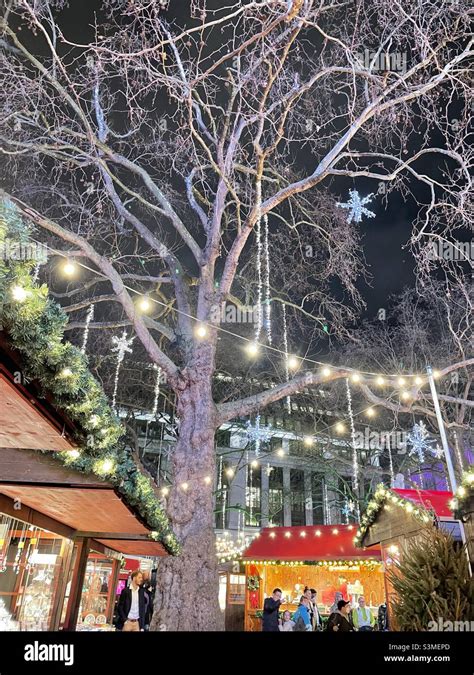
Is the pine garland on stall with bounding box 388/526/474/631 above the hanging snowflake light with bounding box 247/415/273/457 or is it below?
below

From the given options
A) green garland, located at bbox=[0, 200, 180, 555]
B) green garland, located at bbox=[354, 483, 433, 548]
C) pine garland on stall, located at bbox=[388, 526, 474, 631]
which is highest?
green garland, located at bbox=[354, 483, 433, 548]

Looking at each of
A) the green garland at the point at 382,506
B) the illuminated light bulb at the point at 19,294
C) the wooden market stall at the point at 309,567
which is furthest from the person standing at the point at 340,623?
the illuminated light bulb at the point at 19,294

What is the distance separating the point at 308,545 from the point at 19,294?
15.6m

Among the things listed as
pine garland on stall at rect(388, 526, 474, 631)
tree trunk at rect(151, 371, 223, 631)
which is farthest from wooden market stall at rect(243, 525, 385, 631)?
pine garland on stall at rect(388, 526, 474, 631)

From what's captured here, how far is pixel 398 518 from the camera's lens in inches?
360

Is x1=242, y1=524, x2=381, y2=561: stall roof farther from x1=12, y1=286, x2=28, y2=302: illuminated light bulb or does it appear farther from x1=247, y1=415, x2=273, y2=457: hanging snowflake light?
x1=12, y1=286, x2=28, y2=302: illuminated light bulb

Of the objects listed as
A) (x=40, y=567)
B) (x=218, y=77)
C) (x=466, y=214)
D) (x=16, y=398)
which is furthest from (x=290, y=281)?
(x=16, y=398)

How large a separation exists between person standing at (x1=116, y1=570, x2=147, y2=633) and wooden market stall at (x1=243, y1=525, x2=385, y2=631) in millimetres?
8830

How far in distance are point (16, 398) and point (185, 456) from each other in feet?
21.1

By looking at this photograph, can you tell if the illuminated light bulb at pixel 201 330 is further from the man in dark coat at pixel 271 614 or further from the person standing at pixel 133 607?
the man in dark coat at pixel 271 614

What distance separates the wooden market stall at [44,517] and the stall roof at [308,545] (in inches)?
311

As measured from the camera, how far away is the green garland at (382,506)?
7801 millimetres

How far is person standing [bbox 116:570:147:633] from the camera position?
24.7 feet

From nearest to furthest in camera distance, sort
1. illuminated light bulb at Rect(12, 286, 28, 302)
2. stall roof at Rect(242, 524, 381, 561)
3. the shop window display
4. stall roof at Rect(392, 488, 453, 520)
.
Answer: illuminated light bulb at Rect(12, 286, 28, 302), the shop window display, stall roof at Rect(392, 488, 453, 520), stall roof at Rect(242, 524, 381, 561)
